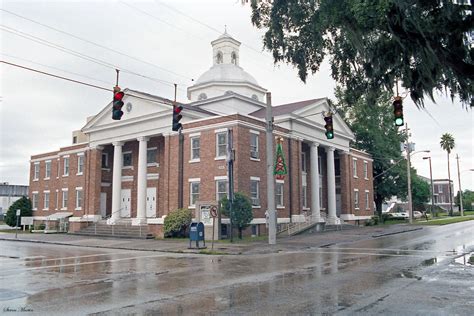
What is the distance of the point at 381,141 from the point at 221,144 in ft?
88.0

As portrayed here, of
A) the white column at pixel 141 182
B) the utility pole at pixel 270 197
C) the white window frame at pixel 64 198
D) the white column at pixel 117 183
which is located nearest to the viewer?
the utility pole at pixel 270 197

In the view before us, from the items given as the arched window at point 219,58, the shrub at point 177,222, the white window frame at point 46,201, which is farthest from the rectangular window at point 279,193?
the white window frame at point 46,201

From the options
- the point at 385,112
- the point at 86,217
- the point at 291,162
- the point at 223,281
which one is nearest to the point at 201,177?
the point at 291,162

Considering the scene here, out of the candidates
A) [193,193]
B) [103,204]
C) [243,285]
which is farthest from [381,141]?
[243,285]

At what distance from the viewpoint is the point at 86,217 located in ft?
123

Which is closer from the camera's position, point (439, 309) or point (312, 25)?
point (439, 309)

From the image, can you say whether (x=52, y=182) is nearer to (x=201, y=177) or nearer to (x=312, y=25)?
(x=201, y=177)

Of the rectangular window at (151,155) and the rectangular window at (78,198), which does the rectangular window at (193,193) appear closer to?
the rectangular window at (151,155)

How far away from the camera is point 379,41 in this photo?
11086 mm

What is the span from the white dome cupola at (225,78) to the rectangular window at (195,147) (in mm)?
10837

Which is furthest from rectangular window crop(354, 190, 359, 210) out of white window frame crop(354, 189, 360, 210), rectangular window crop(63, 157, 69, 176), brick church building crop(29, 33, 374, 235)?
rectangular window crop(63, 157, 69, 176)

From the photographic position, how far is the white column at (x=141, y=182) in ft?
110

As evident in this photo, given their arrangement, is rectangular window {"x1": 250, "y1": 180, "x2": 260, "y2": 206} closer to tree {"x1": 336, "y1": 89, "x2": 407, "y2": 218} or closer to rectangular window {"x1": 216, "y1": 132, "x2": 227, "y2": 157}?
rectangular window {"x1": 216, "y1": 132, "x2": 227, "y2": 157}

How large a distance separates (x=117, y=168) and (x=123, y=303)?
28.3 m
